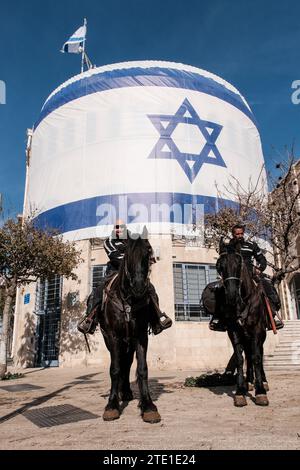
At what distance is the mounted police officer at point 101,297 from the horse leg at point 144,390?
0.60 metres

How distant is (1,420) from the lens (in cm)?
707

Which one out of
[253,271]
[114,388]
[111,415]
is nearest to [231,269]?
[253,271]

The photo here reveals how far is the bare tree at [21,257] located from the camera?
60.2ft

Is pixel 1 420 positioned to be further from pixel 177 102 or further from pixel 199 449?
pixel 177 102

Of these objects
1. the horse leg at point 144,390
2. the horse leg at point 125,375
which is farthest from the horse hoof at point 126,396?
the horse leg at point 144,390

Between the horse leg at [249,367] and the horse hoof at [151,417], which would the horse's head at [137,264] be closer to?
the horse hoof at [151,417]

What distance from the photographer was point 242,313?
749 cm

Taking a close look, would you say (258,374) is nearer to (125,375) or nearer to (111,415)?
(125,375)

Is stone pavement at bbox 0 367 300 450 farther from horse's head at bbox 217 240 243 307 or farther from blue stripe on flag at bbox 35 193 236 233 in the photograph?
blue stripe on flag at bbox 35 193 236 233

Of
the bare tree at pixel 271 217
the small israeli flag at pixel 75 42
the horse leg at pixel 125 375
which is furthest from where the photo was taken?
the small israeli flag at pixel 75 42

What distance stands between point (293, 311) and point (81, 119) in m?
25.7

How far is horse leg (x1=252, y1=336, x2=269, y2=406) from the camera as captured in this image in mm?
7027

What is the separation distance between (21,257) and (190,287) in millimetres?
11649
